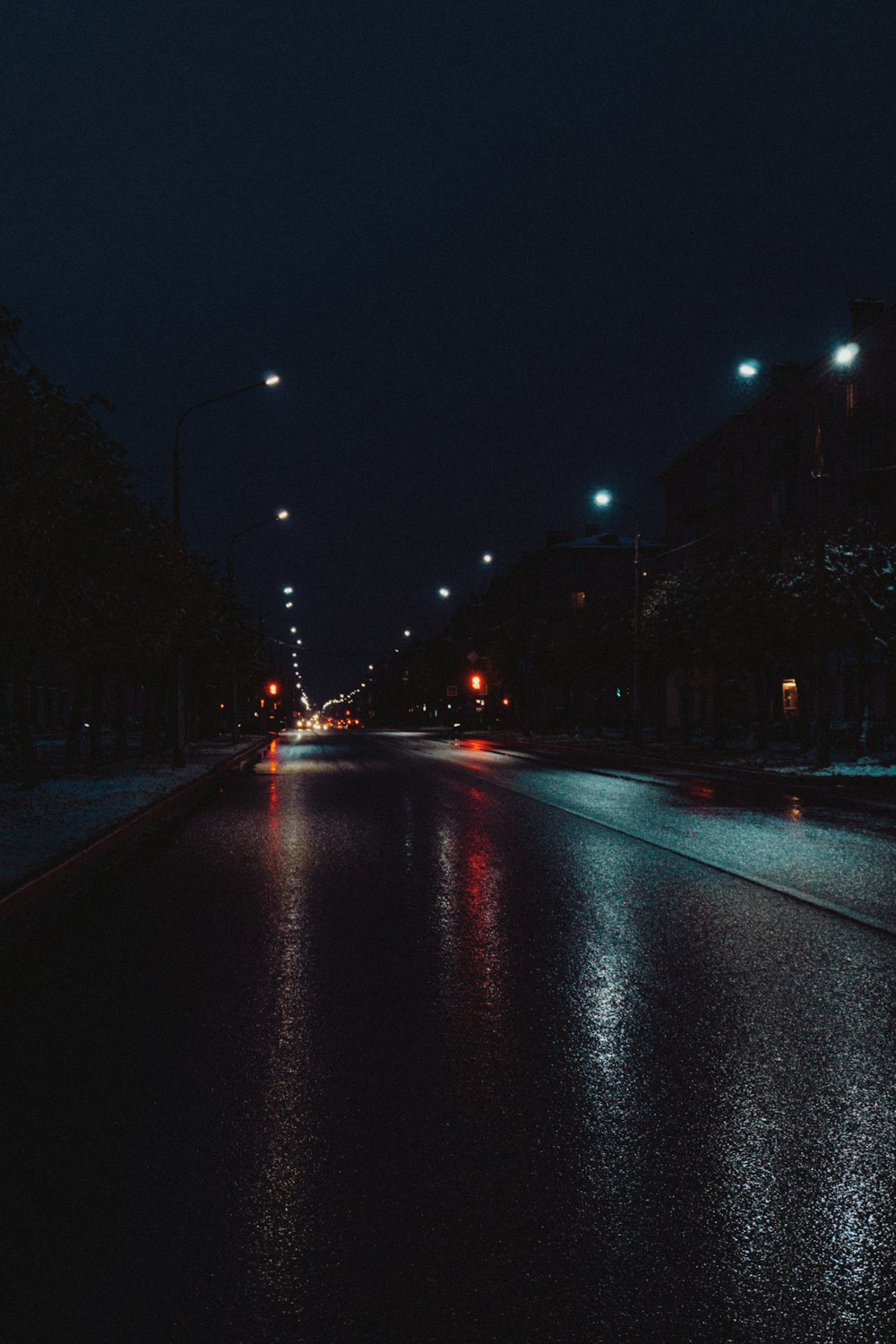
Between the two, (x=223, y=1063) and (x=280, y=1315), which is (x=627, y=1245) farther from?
(x=223, y=1063)

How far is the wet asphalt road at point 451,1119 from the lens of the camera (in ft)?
10.9

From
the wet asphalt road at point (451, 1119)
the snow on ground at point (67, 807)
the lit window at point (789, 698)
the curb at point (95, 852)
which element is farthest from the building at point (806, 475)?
the wet asphalt road at point (451, 1119)

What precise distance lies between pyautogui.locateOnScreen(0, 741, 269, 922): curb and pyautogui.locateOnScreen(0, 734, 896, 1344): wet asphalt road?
581mm

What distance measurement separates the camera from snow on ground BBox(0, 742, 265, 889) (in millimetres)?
12617

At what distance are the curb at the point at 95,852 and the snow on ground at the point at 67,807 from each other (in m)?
0.13

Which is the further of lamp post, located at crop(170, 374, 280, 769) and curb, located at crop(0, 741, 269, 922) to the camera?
lamp post, located at crop(170, 374, 280, 769)

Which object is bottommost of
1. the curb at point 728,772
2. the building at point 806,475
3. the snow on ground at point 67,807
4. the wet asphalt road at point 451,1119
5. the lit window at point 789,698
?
the wet asphalt road at point 451,1119

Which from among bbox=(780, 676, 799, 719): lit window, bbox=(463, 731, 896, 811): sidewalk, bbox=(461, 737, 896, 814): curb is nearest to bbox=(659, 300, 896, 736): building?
bbox=(780, 676, 799, 719): lit window

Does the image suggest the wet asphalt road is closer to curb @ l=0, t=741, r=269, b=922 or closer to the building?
curb @ l=0, t=741, r=269, b=922

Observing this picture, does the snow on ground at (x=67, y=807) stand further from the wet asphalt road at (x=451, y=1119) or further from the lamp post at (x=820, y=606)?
the lamp post at (x=820, y=606)

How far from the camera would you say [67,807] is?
18.5 meters

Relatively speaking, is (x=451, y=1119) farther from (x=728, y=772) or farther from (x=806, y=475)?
(x=806, y=475)

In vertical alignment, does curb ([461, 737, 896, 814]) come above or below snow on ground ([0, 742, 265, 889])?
below

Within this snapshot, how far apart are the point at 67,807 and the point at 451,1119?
48.8 ft
